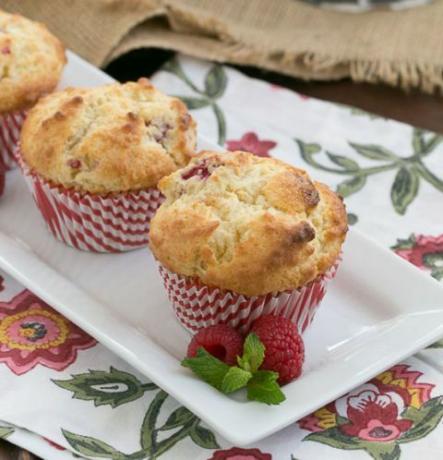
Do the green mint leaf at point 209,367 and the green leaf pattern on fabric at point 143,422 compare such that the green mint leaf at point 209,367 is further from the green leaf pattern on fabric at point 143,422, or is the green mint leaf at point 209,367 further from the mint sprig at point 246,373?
the green leaf pattern on fabric at point 143,422

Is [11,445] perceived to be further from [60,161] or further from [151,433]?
[60,161]

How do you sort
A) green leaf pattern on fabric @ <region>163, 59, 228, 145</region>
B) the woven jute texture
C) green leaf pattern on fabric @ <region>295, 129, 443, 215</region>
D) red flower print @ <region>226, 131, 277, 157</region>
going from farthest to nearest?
the woven jute texture < green leaf pattern on fabric @ <region>163, 59, 228, 145</region> < red flower print @ <region>226, 131, 277, 157</region> < green leaf pattern on fabric @ <region>295, 129, 443, 215</region>

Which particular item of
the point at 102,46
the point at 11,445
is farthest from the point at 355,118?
the point at 11,445

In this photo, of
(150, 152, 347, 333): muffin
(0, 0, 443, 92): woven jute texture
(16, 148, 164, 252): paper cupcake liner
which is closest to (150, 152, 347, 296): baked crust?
(150, 152, 347, 333): muffin

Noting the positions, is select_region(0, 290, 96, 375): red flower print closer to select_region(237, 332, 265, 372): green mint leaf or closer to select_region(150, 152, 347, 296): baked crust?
select_region(150, 152, 347, 296): baked crust

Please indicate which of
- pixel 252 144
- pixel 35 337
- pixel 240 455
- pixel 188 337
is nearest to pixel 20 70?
pixel 252 144

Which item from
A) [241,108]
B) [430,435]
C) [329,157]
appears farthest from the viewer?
[241,108]

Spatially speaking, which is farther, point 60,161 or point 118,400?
point 60,161

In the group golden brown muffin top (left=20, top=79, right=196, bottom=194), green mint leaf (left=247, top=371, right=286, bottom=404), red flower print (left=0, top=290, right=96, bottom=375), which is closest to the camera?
green mint leaf (left=247, top=371, right=286, bottom=404)
